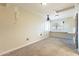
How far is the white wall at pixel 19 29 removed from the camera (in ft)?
Result: 8.89

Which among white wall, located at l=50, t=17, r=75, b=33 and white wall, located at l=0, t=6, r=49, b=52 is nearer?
white wall, located at l=50, t=17, r=75, b=33

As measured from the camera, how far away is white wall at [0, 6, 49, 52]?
8.89ft

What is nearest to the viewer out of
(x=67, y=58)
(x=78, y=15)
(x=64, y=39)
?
(x=67, y=58)

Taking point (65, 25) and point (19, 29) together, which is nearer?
point (65, 25)

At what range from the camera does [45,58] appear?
1.28 metres

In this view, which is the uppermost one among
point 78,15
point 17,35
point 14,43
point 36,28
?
point 78,15

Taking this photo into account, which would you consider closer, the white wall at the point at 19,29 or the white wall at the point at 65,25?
the white wall at the point at 65,25

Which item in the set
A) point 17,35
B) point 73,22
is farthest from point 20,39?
point 73,22

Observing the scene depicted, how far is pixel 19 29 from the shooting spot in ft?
9.67

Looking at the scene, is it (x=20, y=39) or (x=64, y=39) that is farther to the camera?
(x=20, y=39)

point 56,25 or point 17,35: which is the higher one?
point 56,25

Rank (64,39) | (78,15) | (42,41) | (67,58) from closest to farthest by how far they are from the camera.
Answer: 1. (67,58)
2. (78,15)
3. (64,39)
4. (42,41)

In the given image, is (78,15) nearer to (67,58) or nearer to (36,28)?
(36,28)

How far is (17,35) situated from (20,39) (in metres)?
0.15
